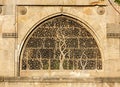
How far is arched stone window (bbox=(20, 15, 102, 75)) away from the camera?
13961mm

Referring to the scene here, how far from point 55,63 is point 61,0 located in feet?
6.31

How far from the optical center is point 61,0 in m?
13.8

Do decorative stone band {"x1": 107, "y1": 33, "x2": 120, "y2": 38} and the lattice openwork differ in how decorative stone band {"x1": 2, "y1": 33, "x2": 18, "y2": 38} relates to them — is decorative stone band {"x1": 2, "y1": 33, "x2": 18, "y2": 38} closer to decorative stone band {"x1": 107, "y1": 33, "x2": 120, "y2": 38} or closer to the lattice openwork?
the lattice openwork

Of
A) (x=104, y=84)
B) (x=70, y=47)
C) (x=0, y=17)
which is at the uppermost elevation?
(x=0, y=17)

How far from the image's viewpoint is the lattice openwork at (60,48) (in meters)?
14.0

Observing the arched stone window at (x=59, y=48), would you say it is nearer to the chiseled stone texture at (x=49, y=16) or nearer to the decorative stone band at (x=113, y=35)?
the chiseled stone texture at (x=49, y=16)

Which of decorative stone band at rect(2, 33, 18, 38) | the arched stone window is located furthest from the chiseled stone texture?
the arched stone window

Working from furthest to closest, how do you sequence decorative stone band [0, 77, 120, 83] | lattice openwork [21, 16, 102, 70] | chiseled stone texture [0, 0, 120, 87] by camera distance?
lattice openwork [21, 16, 102, 70]
chiseled stone texture [0, 0, 120, 87]
decorative stone band [0, 77, 120, 83]

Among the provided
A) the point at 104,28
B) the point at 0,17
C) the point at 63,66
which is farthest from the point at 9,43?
the point at 104,28

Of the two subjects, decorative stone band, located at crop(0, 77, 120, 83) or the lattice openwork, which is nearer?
decorative stone band, located at crop(0, 77, 120, 83)

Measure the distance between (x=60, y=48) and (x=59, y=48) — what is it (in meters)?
0.03

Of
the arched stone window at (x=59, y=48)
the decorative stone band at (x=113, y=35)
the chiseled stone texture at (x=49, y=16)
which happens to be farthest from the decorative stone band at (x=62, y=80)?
the decorative stone band at (x=113, y=35)

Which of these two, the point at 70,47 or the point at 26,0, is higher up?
the point at 26,0

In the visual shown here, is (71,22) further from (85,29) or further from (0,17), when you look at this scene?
(0,17)
